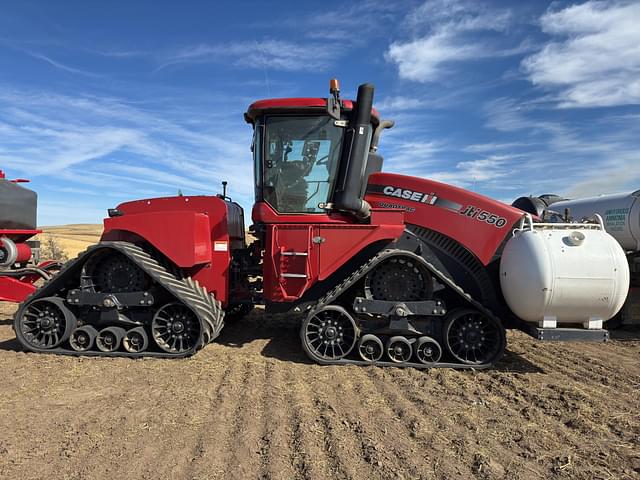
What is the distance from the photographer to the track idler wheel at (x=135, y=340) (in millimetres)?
5824

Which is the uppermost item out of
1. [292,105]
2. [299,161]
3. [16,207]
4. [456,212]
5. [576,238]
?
[292,105]

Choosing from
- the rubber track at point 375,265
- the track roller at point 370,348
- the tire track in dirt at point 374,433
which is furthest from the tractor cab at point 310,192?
the tire track in dirt at point 374,433

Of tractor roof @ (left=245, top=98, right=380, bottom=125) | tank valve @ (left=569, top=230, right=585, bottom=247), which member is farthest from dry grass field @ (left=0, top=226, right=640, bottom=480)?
tractor roof @ (left=245, top=98, right=380, bottom=125)

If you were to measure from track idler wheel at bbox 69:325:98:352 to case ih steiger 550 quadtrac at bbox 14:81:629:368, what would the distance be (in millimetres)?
19

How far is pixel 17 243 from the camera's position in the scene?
819cm

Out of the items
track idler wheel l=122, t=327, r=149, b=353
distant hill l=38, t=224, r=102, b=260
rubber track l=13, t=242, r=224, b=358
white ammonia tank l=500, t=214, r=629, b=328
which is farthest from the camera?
distant hill l=38, t=224, r=102, b=260

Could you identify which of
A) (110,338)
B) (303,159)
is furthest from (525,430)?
(110,338)

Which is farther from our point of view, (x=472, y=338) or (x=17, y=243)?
(x=17, y=243)

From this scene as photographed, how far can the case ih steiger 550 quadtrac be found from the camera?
5457mm

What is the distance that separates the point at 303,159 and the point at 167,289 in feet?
7.96

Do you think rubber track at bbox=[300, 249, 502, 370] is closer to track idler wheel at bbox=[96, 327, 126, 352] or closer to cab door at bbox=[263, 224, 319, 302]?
cab door at bbox=[263, 224, 319, 302]

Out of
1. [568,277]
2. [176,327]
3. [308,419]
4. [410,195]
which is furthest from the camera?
[410,195]

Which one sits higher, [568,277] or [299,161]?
[299,161]

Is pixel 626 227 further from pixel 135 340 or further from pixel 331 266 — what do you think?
pixel 135 340
